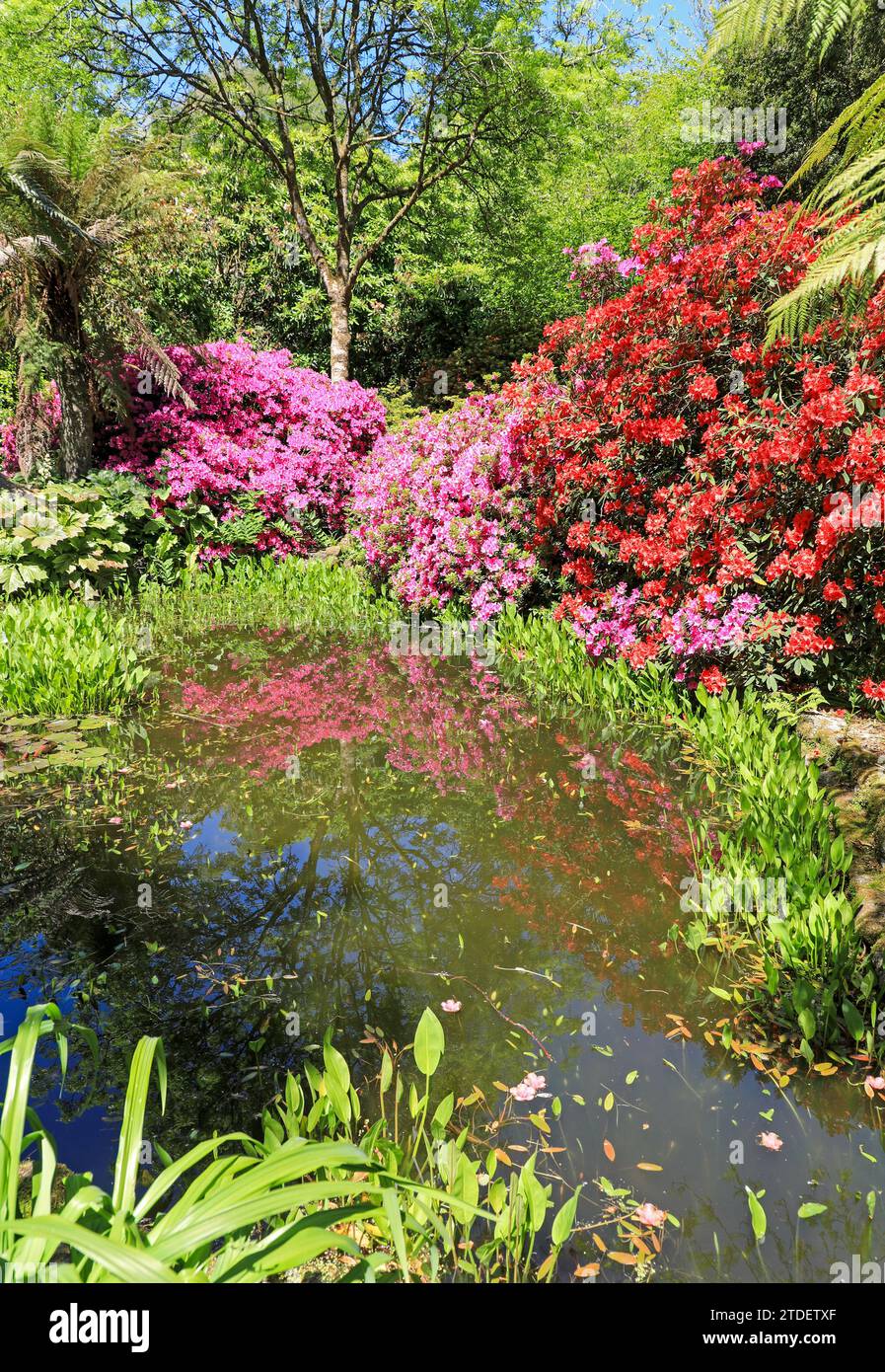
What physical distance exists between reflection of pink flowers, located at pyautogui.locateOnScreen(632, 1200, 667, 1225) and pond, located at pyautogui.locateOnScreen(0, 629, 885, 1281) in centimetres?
2

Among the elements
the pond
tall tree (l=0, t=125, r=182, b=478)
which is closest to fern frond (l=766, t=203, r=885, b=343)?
the pond

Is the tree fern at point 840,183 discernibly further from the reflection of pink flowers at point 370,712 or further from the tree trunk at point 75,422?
the tree trunk at point 75,422

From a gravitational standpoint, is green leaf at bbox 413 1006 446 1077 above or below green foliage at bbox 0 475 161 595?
below

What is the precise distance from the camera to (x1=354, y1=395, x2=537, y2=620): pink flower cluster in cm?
706

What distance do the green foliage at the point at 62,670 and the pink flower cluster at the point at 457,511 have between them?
318cm

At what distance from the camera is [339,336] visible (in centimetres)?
1297

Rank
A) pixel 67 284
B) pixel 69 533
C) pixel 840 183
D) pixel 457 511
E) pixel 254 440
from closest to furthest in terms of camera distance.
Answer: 1. pixel 840 183
2. pixel 457 511
3. pixel 69 533
4. pixel 67 284
5. pixel 254 440

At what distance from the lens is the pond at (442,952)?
192cm

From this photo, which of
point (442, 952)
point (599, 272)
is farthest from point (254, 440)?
point (442, 952)

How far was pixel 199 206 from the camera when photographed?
9.99 metres

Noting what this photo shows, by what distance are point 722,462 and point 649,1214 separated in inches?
178

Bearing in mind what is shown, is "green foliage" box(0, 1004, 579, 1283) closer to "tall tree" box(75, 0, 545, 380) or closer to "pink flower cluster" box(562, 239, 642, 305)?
"pink flower cluster" box(562, 239, 642, 305)

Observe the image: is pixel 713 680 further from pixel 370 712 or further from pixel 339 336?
pixel 339 336
